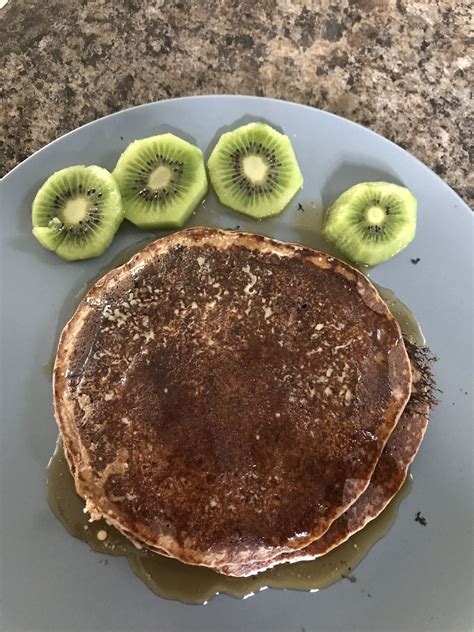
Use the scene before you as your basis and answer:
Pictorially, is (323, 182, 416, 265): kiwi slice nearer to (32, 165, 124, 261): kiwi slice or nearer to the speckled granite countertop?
the speckled granite countertop

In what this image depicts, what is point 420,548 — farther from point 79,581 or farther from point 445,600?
point 79,581

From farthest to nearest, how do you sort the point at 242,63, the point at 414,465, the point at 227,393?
the point at 242,63
the point at 414,465
the point at 227,393

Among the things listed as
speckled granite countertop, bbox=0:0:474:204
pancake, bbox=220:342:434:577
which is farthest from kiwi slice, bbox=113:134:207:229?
pancake, bbox=220:342:434:577

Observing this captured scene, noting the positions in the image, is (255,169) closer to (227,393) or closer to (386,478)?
(227,393)

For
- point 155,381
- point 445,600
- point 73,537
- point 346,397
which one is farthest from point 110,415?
point 445,600

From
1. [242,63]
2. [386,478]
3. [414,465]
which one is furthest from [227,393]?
[242,63]
